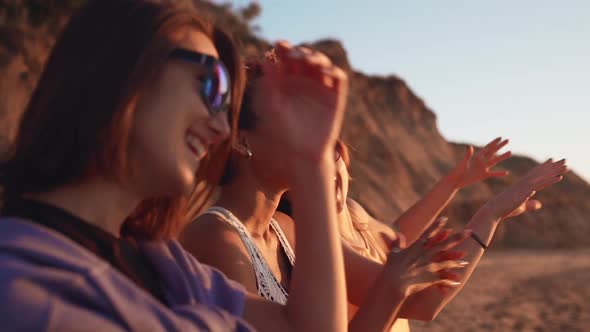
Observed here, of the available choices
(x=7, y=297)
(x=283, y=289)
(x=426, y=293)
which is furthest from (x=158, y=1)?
(x=426, y=293)

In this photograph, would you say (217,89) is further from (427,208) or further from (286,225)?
(427,208)

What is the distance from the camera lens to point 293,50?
1343mm

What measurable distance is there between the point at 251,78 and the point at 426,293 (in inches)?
32.8

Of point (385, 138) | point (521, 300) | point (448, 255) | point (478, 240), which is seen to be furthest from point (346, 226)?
point (385, 138)

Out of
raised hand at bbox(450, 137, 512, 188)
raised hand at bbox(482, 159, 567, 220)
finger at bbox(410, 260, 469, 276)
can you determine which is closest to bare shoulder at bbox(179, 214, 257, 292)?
finger at bbox(410, 260, 469, 276)

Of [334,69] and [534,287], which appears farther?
[534,287]

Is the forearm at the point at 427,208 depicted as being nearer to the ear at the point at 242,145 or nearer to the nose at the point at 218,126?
the ear at the point at 242,145

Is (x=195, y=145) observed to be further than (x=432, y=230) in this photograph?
No

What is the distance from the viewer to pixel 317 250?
138 cm

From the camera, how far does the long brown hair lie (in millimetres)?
1198

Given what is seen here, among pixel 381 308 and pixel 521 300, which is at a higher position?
pixel 381 308

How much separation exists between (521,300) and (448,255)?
35.0 ft

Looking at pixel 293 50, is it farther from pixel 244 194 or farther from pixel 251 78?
pixel 244 194

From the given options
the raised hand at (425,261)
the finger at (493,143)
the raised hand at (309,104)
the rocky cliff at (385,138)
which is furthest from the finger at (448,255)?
the rocky cliff at (385,138)
